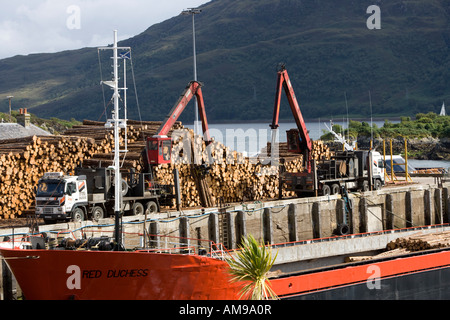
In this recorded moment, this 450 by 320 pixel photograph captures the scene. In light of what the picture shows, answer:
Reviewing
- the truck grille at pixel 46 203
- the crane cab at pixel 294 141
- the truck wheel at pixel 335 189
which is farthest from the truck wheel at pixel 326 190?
the truck grille at pixel 46 203

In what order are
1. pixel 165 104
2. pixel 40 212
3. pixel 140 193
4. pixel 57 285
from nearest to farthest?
pixel 57 285 → pixel 40 212 → pixel 140 193 → pixel 165 104

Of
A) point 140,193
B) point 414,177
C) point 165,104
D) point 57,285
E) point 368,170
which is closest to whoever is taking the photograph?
point 57,285

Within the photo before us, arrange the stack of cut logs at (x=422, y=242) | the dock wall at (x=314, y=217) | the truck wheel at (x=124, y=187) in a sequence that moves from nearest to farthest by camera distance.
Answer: the dock wall at (x=314, y=217)
the truck wheel at (x=124, y=187)
the stack of cut logs at (x=422, y=242)

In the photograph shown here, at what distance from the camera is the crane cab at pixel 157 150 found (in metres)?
29.4

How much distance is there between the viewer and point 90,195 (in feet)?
84.2

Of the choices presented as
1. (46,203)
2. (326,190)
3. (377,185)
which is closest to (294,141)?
(326,190)

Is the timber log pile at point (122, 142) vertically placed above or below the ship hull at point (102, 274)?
above

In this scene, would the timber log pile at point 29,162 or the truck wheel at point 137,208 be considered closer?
the truck wheel at point 137,208

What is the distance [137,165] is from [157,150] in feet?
3.93

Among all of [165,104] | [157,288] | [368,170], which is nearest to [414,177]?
[368,170]

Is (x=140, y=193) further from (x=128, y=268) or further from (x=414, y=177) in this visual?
(x=414, y=177)

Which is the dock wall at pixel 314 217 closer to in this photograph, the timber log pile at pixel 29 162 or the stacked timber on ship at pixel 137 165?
the stacked timber on ship at pixel 137 165

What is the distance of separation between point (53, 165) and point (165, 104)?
14973 centimetres
